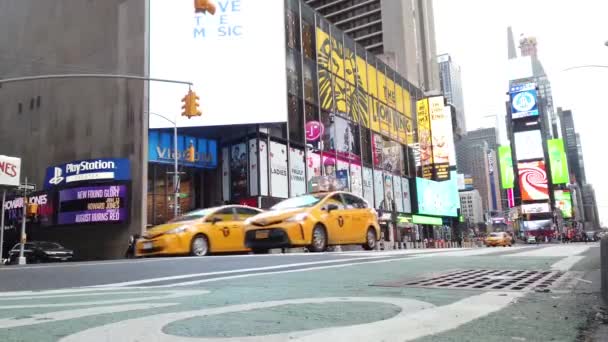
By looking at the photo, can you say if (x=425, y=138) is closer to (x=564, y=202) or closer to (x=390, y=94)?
(x=390, y=94)

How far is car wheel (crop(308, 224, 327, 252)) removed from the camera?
12633 millimetres

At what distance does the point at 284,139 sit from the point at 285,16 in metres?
9.07

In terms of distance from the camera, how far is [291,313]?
3.53 m

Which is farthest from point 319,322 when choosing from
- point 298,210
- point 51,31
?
point 51,31

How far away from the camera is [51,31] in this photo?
39.5 m

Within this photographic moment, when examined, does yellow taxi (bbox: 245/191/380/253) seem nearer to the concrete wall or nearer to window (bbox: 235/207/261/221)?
window (bbox: 235/207/261/221)

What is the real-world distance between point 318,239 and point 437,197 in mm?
48573

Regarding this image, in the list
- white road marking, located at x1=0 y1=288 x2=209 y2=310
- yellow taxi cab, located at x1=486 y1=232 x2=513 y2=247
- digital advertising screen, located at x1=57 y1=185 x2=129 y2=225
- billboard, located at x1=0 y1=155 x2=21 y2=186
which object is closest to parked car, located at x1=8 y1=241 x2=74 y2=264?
billboard, located at x1=0 y1=155 x2=21 y2=186

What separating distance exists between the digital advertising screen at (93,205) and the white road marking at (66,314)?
1029 inches

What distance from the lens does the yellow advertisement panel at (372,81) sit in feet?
160

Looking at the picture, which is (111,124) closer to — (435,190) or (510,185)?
(435,190)

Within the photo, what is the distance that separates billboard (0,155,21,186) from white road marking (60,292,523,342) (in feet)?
83.9

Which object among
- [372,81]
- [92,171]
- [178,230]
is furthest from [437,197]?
[178,230]

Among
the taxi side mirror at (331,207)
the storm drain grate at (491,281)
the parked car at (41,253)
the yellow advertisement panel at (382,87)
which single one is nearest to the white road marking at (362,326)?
the storm drain grate at (491,281)
